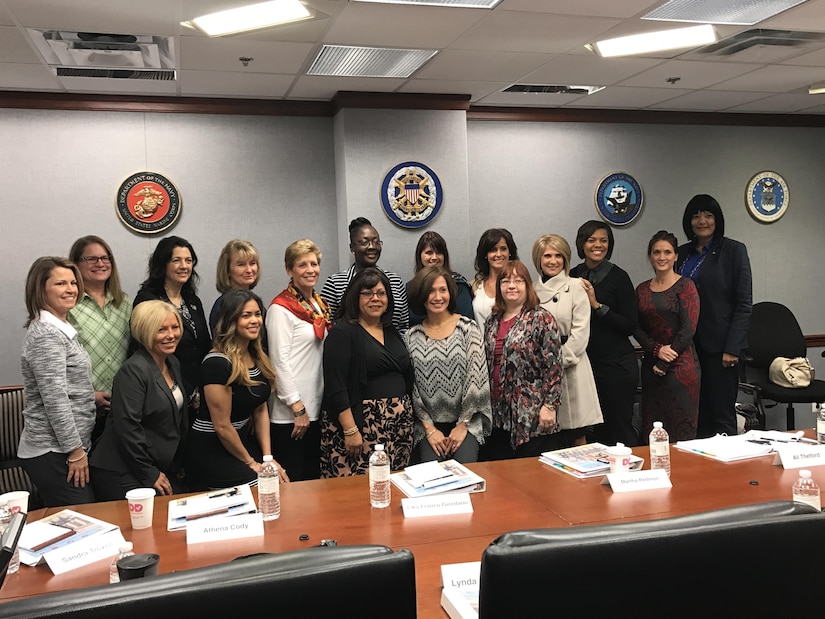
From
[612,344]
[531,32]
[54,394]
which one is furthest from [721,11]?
[54,394]

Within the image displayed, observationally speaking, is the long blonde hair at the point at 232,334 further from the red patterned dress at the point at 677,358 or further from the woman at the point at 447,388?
the red patterned dress at the point at 677,358

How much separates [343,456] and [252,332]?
2.44ft

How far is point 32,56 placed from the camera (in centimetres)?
384

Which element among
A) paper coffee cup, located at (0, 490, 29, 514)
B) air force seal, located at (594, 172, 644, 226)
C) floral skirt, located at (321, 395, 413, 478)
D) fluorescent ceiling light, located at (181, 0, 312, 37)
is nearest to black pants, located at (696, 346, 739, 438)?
air force seal, located at (594, 172, 644, 226)

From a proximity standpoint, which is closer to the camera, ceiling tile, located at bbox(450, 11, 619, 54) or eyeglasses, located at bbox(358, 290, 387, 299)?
eyeglasses, located at bbox(358, 290, 387, 299)

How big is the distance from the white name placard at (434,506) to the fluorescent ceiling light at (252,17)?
2.37 meters

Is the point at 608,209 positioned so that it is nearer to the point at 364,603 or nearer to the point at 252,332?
the point at 252,332

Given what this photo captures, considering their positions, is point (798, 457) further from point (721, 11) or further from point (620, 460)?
point (721, 11)

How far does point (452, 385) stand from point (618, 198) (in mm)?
3455

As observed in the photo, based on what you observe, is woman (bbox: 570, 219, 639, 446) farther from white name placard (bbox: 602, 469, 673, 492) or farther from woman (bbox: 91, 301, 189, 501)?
woman (bbox: 91, 301, 189, 501)

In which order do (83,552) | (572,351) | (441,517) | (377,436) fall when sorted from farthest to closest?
(572,351), (377,436), (441,517), (83,552)

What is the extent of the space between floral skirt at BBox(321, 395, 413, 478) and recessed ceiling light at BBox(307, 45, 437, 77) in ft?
6.90

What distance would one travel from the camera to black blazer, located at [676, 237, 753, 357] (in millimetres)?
→ 4535

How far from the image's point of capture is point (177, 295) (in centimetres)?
364
